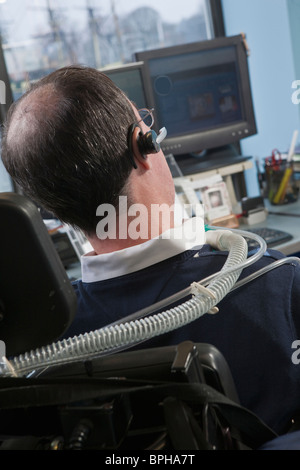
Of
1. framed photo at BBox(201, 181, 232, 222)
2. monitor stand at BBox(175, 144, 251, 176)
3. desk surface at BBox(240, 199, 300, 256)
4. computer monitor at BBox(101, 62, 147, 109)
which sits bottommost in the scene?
desk surface at BBox(240, 199, 300, 256)

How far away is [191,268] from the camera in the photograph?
917 mm

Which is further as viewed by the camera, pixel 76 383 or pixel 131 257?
pixel 131 257

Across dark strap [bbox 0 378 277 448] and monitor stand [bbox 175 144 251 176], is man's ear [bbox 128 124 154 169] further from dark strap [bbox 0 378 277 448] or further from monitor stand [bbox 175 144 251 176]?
monitor stand [bbox 175 144 251 176]

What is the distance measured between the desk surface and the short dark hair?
3.47 feet

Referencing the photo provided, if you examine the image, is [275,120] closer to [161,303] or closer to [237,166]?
[237,166]

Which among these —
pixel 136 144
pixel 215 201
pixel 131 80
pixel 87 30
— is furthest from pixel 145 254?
pixel 87 30

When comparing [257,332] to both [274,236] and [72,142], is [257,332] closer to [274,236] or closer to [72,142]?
[72,142]

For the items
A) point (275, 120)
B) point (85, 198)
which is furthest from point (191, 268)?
point (275, 120)

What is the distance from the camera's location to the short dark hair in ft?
2.83

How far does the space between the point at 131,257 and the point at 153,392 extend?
0.39 meters

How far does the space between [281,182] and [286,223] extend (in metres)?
0.36

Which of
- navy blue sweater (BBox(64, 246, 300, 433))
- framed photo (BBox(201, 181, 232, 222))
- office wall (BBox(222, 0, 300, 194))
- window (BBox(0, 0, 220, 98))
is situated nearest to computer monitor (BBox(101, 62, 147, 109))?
framed photo (BBox(201, 181, 232, 222))

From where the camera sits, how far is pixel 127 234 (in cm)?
97

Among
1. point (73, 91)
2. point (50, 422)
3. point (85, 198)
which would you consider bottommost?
point (50, 422)
